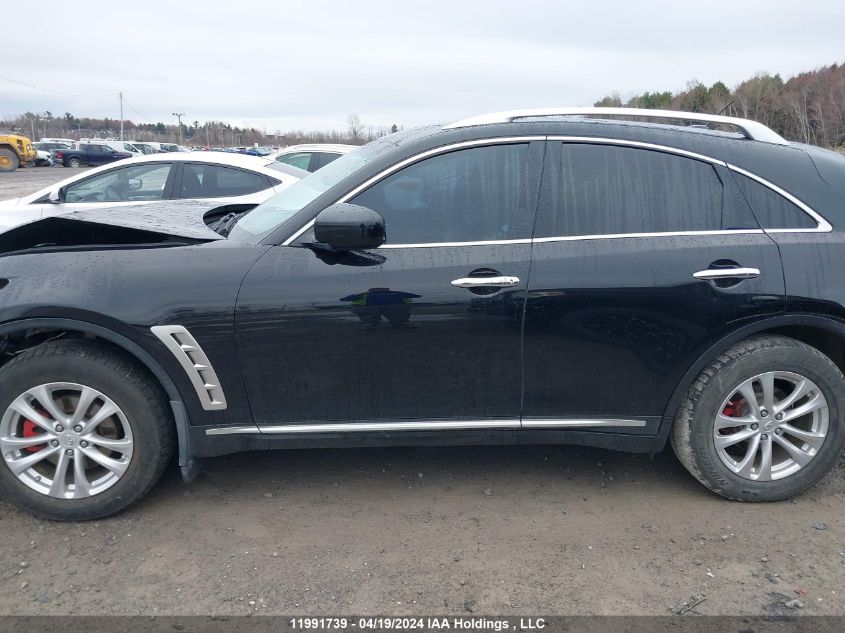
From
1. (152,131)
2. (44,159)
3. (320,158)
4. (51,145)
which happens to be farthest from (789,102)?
(152,131)

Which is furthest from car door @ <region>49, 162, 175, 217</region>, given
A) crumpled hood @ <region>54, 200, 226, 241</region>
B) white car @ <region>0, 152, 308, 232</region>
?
crumpled hood @ <region>54, 200, 226, 241</region>

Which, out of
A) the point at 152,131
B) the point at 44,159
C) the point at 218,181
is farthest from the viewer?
the point at 152,131

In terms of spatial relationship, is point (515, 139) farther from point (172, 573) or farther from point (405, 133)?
point (172, 573)

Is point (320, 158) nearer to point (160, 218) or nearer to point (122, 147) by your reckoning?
point (160, 218)

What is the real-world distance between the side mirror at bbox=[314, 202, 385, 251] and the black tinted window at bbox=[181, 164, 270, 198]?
14.9 feet

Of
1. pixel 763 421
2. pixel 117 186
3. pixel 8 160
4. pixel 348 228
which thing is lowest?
pixel 763 421

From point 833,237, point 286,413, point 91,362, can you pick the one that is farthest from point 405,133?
point 833,237

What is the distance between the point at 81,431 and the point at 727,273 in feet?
9.76

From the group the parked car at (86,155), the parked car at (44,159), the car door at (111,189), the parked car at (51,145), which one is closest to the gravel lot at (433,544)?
the car door at (111,189)

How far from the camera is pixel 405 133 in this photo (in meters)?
3.46

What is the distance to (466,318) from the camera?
2877mm

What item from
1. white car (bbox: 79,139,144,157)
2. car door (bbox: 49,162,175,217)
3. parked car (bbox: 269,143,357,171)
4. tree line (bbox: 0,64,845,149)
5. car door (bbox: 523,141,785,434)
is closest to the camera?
car door (bbox: 523,141,785,434)

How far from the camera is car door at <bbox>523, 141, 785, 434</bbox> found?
9.57 feet

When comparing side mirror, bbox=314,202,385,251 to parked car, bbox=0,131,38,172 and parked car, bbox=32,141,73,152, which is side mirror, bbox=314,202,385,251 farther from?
parked car, bbox=32,141,73,152
